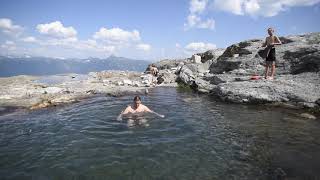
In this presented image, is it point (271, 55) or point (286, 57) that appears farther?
point (286, 57)

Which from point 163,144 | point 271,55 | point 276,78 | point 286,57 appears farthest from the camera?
point 286,57

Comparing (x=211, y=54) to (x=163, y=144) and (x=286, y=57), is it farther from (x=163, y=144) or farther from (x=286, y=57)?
(x=163, y=144)

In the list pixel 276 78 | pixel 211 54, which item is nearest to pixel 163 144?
pixel 276 78

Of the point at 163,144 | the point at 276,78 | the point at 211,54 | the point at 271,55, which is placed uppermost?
the point at 211,54

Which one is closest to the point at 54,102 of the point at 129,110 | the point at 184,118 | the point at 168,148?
the point at 129,110

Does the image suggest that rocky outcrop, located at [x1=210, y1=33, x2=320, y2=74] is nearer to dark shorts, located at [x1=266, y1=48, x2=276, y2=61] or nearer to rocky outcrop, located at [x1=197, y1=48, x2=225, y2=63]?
dark shorts, located at [x1=266, y1=48, x2=276, y2=61]

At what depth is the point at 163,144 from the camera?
38.7ft

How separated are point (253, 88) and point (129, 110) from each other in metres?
8.46

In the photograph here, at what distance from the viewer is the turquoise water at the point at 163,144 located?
923cm

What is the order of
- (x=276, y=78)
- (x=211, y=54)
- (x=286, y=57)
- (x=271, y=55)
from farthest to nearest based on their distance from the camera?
(x=211, y=54) < (x=286, y=57) < (x=276, y=78) < (x=271, y=55)

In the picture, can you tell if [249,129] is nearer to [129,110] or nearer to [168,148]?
[168,148]

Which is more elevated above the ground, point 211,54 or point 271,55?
point 211,54

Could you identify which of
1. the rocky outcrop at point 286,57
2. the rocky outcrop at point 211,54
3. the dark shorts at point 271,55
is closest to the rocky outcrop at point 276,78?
the rocky outcrop at point 286,57

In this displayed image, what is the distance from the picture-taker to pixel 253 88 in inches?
762
